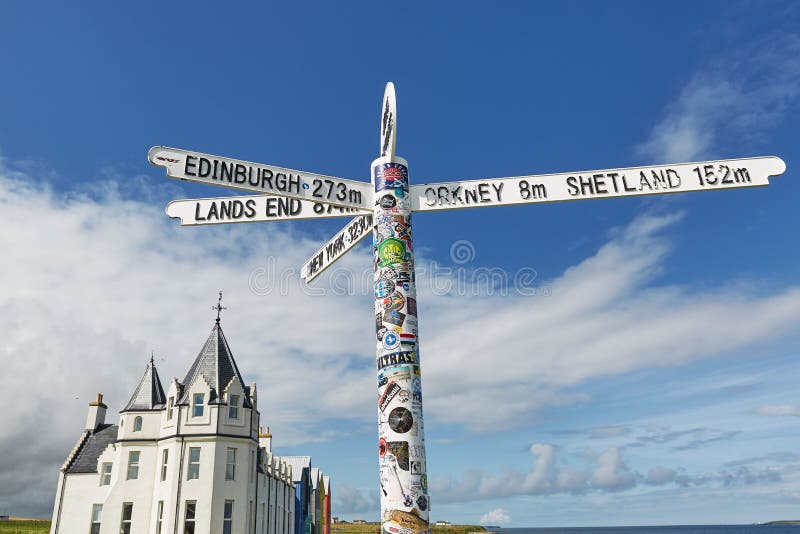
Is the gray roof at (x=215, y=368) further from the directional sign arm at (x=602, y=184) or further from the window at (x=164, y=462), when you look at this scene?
the directional sign arm at (x=602, y=184)

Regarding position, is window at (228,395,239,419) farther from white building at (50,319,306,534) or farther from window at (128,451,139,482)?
window at (128,451,139,482)

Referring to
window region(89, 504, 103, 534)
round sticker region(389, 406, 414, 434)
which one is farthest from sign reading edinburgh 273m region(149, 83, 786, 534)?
window region(89, 504, 103, 534)

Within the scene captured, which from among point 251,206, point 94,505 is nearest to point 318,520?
point 94,505

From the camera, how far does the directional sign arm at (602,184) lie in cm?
1226

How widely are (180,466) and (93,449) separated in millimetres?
9227

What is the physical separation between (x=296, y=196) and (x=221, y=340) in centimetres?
2424

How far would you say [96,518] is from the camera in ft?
108

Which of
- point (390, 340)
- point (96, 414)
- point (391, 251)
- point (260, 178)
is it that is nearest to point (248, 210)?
point (260, 178)

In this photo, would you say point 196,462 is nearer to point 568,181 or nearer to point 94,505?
point 94,505

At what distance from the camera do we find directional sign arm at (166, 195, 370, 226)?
12680mm

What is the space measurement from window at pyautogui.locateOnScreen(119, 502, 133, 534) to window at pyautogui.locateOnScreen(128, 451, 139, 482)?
1.35 m

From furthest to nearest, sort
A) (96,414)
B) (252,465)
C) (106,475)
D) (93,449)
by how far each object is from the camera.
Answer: (96,414)
(93,449)
(106,475)
(252,465)

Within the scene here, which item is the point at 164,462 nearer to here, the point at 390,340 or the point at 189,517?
the point at 189,517

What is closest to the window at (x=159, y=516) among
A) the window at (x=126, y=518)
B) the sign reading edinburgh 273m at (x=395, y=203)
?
the window at (x=126, y=518)
